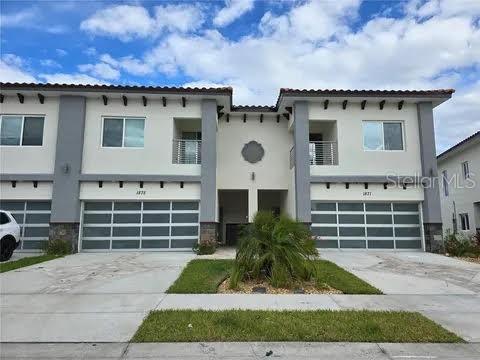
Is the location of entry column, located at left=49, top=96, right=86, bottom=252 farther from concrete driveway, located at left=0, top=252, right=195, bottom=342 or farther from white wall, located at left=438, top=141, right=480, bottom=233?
white wall, located at left=438, top=141, right=480, bottom=233

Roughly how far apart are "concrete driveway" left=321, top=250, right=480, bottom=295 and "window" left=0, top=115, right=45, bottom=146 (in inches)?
509

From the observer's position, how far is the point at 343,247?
15.4 metres

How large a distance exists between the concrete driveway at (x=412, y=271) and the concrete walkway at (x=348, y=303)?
70 centimetres

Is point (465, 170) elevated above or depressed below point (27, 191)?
above

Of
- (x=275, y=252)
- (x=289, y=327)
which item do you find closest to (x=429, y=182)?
(x=275, y=252)

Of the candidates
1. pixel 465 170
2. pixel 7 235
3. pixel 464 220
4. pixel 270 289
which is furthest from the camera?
pixel 464 220

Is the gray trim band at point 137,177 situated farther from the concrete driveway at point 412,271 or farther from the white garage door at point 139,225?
the concrete driveway at point 412,271

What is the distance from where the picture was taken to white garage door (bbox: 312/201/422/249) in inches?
609

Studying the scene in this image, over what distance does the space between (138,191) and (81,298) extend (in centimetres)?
833

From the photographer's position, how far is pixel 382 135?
16062mm

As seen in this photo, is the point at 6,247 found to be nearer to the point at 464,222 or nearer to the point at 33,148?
the point at 33,148

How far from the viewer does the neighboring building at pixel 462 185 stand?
19062mm

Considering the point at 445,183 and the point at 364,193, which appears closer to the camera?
the point at 364,193

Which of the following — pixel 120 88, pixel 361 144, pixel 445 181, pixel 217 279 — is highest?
pixel 120 88
